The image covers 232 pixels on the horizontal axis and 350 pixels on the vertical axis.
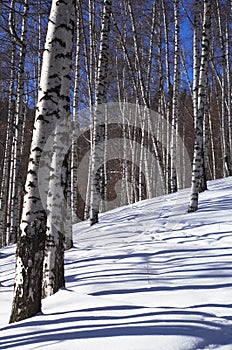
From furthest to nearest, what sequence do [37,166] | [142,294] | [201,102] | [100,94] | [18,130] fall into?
[18,130] < [100,94] < [201,102] < [142,294] < [37,166]

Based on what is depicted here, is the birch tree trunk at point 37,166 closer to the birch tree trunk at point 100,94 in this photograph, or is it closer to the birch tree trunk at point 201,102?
the birch tree trunk at point 201,102

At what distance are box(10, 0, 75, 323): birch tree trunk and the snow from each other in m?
0.24

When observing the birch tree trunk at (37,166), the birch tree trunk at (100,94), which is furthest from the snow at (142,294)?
the birch tree trunk at (100,94)

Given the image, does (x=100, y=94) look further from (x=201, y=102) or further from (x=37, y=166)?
(x=37, y=166)

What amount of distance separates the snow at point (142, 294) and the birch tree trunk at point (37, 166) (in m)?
0.24

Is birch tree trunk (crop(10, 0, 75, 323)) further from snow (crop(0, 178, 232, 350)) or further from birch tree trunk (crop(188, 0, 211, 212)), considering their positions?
birch tree trunk (crop(188, 0, 211, 212))

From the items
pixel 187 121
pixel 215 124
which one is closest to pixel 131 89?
pixel 187 121

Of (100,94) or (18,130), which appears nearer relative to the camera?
(100,94)

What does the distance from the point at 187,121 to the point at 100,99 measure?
16.8 metres

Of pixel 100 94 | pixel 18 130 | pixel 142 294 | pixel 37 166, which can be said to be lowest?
pixel 142 294

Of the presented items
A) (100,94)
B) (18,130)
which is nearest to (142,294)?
(100,94)

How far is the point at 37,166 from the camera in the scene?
3.64 meters

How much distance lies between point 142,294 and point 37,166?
1.75 metres

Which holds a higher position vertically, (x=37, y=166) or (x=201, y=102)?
(x=201, y=102)
